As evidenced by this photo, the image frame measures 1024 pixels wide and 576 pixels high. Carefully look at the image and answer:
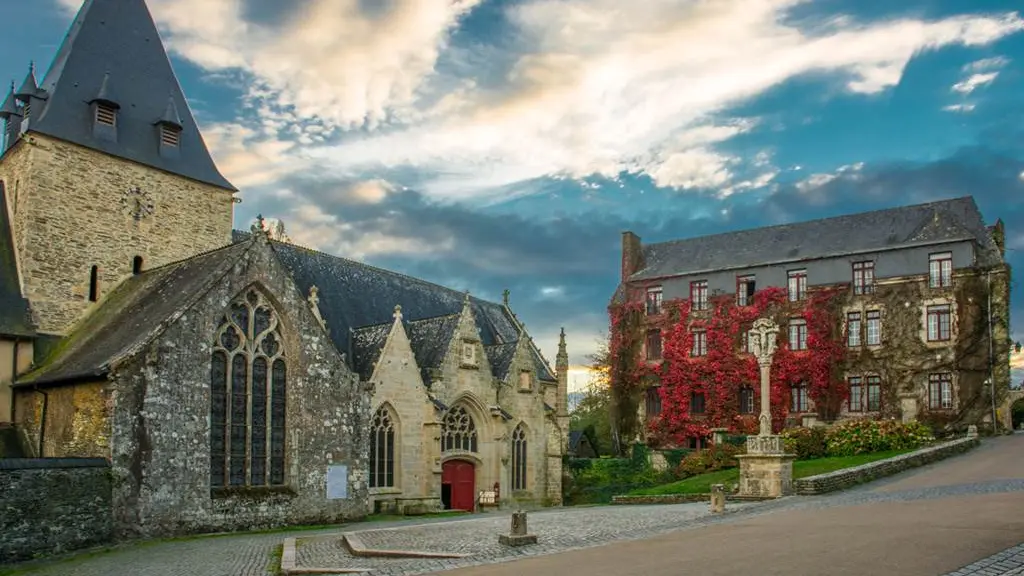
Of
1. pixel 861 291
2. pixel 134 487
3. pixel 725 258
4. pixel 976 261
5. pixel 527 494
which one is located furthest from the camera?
pixel 725 258

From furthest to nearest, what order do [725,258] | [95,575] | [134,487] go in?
[725,258] < [134,487] < [95,575]

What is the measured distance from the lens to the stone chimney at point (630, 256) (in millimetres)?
52156

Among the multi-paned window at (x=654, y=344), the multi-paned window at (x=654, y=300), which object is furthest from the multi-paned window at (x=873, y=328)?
the multi-paned window at (x=654, y=300)

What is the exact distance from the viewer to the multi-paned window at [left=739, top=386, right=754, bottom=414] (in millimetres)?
46062

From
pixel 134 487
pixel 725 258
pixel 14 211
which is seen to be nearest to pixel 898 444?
pixel 725 258

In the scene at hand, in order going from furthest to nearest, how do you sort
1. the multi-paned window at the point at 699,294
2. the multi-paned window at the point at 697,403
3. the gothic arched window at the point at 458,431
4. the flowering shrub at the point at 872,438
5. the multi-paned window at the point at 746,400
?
the multi-paned window at the point at 699,294 → the multi-paned window at the point at 697,403 → the multi-paned window at the point at 746,400 → the gothic arched window at the point at 458,431 → the flowering shrub at the point at 872,438

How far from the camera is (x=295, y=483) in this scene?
24312mm

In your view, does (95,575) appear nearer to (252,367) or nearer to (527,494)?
(252,367)

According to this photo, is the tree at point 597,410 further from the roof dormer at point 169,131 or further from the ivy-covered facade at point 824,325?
the roof dormer at point 169,131

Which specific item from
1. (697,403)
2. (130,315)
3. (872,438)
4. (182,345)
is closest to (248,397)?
(182,345)

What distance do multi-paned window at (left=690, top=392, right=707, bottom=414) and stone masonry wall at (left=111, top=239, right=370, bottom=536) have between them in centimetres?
2528

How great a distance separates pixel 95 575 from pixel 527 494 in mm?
23169

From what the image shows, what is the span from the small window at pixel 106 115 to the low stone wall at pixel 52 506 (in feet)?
40.8

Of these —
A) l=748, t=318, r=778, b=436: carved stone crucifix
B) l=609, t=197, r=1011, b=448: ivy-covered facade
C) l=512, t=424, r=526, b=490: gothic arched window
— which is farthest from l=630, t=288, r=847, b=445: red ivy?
l=748, t=318, r=778, b=436: carved stone crucifix
